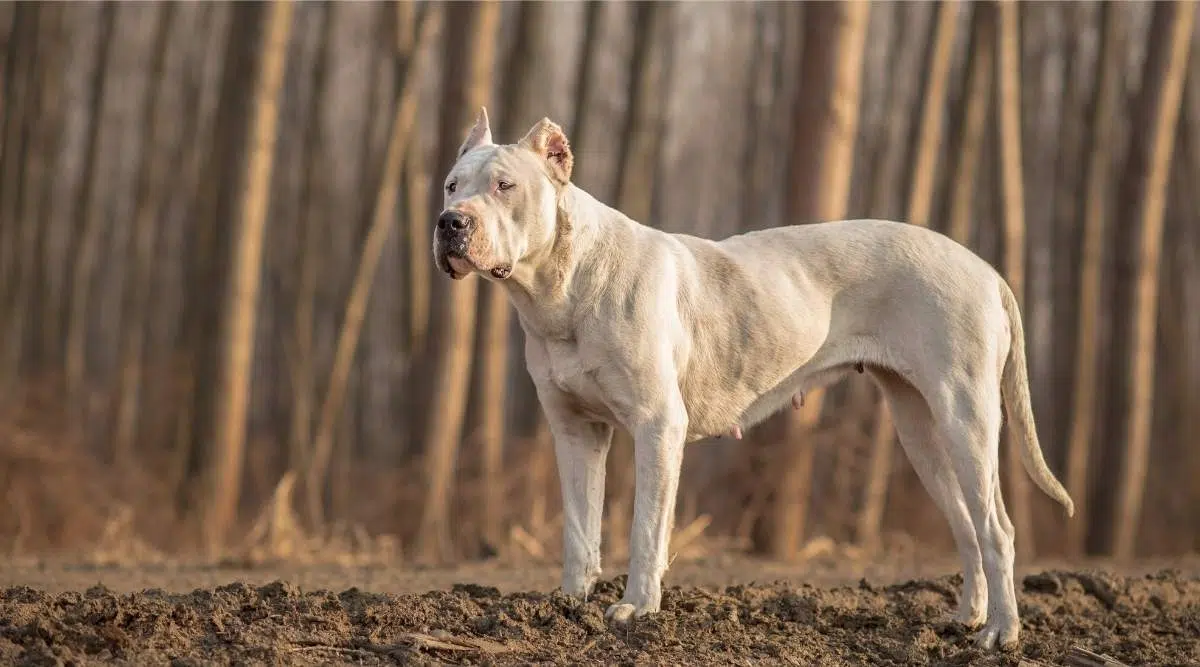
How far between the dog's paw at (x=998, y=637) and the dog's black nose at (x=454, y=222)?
2871 millimetres

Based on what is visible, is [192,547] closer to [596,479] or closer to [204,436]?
[204,436]

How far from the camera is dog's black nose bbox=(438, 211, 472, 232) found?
5105 mm

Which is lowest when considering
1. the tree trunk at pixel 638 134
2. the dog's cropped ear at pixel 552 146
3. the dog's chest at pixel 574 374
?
the dog's chest at pixel 574 374

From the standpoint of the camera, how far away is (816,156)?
11461mm

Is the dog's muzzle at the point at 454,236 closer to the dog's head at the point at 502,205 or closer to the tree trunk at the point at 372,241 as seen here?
the dog's head at the point at 502,205

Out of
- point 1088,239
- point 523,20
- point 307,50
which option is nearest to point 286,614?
point 523,20

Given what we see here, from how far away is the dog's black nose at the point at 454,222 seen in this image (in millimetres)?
5105

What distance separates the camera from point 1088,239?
1567 centimetres

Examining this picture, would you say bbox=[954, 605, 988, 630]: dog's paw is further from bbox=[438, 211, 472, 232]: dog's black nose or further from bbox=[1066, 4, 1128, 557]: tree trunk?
bbox=[1066, 4, 1128, 557]: tree trunk

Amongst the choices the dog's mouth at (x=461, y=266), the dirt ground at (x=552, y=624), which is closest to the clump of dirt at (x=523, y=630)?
the dirt ground at (x=552, y=624)

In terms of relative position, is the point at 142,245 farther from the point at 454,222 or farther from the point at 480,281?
the point at 454,222

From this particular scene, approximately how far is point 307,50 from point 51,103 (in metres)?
5.73

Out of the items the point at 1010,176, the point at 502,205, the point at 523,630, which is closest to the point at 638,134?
the point at 1010,176

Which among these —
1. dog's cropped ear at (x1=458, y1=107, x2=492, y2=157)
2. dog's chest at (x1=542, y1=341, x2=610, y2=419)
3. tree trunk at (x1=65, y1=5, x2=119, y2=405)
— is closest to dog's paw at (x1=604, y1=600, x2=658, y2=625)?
dog's chest at (x1=542, y1=341, x2=610, y2=419)
